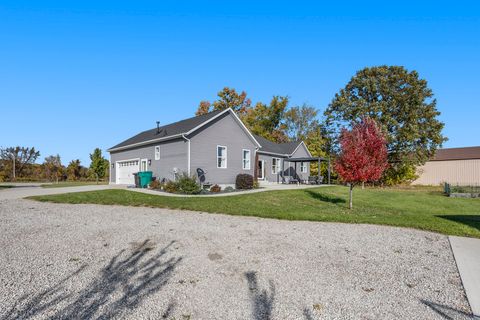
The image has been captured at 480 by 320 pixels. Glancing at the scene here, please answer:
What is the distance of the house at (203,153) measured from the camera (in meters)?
19.2

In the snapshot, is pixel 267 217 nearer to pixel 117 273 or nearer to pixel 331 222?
pixel 331 222

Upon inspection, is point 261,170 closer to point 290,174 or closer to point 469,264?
point 290,174

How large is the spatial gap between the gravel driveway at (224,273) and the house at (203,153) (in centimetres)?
1196

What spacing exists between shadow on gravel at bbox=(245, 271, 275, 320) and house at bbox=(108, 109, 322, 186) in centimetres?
1503

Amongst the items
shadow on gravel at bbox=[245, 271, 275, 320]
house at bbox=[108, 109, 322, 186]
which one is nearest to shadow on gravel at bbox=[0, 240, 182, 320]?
shadow on gravel at bbox=[245, 271, 275, 320]

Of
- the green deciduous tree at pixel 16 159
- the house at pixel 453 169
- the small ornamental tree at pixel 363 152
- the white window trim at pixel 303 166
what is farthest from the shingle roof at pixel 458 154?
the green deciduous tree at pixel 16 159

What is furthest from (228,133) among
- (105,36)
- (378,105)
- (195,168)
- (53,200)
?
(378,105)

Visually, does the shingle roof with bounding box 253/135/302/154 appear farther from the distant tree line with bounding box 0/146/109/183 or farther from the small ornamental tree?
the distant tree line with bounding box 0/146/109/183

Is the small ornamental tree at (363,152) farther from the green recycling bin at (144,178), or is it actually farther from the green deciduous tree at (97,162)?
the green deciduous tree at (97,162)

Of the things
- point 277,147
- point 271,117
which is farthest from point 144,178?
point 271,117

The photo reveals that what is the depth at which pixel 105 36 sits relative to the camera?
15805 millimetres

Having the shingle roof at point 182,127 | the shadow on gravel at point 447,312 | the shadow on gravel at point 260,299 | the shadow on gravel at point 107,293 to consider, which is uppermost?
the shingle roof at point 182,127

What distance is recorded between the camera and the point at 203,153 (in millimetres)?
19672

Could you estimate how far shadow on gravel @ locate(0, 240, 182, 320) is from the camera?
3139mm
